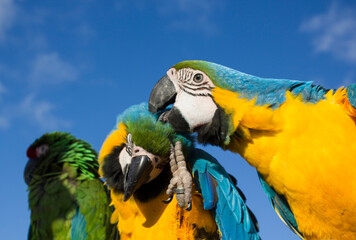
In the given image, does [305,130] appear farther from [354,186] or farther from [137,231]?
[137,231]

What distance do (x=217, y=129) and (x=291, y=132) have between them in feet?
1.62

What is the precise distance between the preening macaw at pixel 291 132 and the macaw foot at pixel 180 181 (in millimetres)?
233

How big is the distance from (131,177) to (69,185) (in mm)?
1371

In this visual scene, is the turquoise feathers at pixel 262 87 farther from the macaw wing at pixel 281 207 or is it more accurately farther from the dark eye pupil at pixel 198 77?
the macaw wing at pixel 281 207

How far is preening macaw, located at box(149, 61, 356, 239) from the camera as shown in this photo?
7.86 feet

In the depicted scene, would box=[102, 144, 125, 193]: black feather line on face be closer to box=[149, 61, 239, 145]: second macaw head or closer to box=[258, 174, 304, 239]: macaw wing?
box=[149, 61, 239, 145]: second macaw head

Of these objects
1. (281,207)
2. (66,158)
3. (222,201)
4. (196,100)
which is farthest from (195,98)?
(66,158)

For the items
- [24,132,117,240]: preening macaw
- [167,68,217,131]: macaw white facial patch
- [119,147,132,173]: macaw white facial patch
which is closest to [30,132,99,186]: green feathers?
[24,132,117,240]: preening macaw

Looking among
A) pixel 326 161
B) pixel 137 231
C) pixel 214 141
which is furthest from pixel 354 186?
pixel 137 231

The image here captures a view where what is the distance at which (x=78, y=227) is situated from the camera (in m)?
3.76

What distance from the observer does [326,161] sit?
238 cm

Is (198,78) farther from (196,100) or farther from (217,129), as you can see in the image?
(217,129)

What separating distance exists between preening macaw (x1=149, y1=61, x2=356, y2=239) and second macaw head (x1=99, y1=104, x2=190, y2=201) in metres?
0.27

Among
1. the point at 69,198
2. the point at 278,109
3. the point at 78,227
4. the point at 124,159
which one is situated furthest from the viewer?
the point at 69,198
